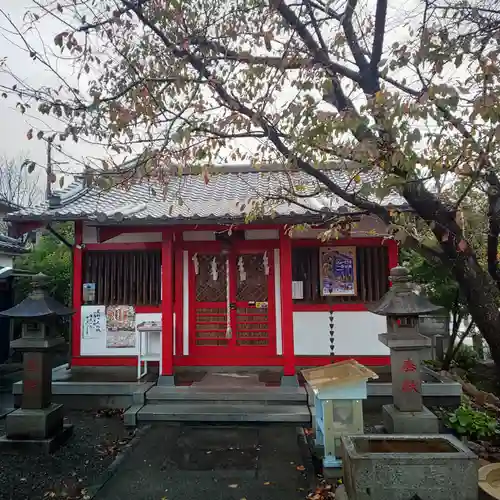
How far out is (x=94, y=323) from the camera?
8320 mm

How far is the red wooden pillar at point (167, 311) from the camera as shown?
735 cm

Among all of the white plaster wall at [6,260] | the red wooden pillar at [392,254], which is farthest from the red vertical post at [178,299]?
the white plaster wall at [6,260]

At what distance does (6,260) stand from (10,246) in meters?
0.70

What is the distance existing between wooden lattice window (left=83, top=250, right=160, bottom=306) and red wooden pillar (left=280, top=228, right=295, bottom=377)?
267 cm

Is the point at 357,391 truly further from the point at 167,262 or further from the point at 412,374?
the point at 167,262

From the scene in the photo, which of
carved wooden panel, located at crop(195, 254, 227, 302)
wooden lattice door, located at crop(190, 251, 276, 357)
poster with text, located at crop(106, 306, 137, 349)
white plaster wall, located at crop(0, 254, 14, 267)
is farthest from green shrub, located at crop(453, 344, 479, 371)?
white plaster wall, located at crop(0, 254, 14, 267)

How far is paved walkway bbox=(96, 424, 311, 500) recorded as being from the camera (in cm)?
420

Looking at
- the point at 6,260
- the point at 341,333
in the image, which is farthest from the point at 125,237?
the point at 6,260

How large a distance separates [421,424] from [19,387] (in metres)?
6.49

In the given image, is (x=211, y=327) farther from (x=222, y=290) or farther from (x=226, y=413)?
(x=226, y=413)

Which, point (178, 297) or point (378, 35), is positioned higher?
point (378, 35)

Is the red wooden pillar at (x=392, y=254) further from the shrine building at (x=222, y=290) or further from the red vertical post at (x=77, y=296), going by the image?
the red vertical post at (x=77, y=296)

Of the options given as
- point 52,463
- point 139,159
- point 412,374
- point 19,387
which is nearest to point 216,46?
point 139,159

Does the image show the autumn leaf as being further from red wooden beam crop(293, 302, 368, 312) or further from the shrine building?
red wooden beam crop(293, 302, 368, 312)
